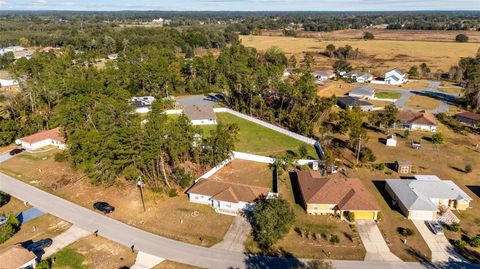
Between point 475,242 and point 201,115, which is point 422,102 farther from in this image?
point 475,242

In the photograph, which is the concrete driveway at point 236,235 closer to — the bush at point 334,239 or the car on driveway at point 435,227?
the bush at point 334,239

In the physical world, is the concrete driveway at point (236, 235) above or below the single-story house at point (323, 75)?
Answer: below

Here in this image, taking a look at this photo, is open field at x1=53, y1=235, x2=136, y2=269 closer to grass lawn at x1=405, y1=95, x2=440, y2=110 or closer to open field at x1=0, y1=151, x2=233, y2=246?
open field at x1=0, y1=151, x2=233, y2=246

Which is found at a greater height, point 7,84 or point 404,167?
point 404,167

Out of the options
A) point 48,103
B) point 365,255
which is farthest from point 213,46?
point 365,255

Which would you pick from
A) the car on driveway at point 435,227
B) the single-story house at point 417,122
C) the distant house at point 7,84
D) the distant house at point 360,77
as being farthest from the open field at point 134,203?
the distant house at point 360,77

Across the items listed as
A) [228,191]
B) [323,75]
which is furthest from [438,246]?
[323,75]
